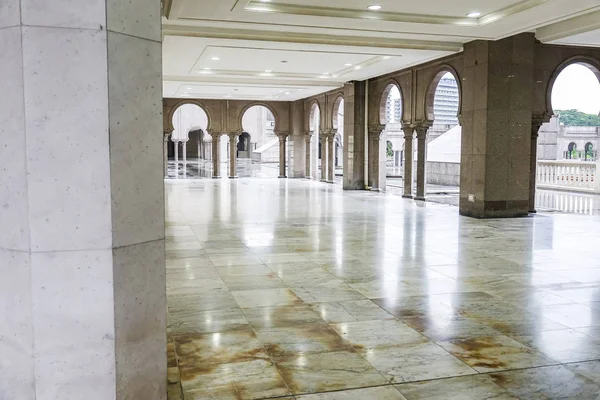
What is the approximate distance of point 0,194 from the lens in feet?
9.52

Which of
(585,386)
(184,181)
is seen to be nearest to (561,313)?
(585,386)

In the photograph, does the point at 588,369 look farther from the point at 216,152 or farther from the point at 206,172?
the point at 206,172

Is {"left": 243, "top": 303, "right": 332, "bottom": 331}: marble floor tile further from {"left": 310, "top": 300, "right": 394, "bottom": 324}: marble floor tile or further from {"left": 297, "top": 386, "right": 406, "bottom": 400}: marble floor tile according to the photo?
{"left": 297, "top": 386, "right": 406, "bottom": 400}: marble floor tile

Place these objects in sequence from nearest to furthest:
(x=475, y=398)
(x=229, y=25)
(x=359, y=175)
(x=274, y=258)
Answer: (x=475, y=398), (x=274, y=258), (x=229, y=25), (x=359, y=175)

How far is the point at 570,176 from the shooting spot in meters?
18.9

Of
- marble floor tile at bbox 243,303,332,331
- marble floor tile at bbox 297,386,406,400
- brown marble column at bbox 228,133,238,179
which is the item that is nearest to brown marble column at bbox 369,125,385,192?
brown marble column at bbox 228,133,238,179

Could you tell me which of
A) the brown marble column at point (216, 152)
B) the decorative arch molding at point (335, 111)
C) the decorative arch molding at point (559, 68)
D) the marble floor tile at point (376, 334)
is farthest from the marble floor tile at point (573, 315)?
the brown marble column at point (216, 152)

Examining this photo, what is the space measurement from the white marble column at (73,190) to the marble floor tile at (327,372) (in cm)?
106

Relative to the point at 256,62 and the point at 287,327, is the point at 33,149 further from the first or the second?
the point at 256,62

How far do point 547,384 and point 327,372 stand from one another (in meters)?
1.33

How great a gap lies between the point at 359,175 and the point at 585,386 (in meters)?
15.4

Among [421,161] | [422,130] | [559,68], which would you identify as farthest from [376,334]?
[421,161]

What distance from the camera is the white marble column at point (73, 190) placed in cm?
277

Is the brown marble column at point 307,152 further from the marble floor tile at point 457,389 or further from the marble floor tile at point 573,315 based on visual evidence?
the marble floor tile at point 457,389
